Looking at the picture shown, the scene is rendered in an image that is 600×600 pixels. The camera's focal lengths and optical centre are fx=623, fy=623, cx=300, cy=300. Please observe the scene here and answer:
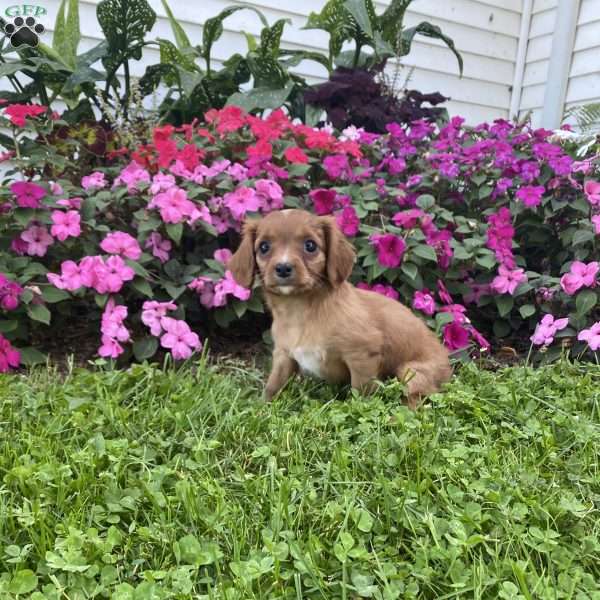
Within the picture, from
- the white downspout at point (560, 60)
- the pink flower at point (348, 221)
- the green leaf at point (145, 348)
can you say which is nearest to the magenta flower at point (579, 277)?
the pink flower at point (348, 221)

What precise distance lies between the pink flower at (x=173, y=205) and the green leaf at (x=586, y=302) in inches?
82.6

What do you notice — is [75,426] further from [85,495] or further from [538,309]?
[538,309]

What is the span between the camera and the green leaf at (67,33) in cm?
479

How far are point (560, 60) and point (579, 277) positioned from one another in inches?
180

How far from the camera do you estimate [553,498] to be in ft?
6.14

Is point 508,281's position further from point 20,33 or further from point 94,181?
point 20,33

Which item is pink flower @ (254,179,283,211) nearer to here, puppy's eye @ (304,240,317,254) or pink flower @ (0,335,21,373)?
puppy's eye @ (304,240,317,254)

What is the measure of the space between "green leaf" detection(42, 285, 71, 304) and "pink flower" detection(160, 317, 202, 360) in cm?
51

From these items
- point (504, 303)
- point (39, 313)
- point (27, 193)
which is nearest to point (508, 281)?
point (504, 303)

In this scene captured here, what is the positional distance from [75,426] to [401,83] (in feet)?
18.5

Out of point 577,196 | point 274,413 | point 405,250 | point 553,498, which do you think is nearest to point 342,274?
point 274,413

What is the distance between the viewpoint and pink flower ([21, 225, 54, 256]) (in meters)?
3.23

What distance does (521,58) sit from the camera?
7789 millimetres

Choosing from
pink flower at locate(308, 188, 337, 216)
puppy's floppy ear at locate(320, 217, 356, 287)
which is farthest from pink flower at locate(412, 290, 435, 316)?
puppy's floppy ear at locate(320, 217, 356, 287)
